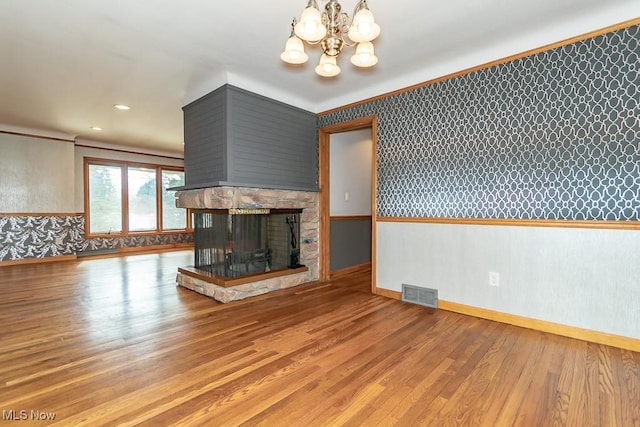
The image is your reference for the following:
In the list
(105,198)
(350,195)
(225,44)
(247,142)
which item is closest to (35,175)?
(105,198)

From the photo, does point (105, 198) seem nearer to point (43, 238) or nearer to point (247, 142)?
point (43, 238)

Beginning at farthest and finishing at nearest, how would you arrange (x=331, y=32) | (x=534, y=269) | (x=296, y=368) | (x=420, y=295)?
(x=420, y=295), (x=534, y=269), (x=296, y=368), (x=331, y=32)

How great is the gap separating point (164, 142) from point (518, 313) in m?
6.85

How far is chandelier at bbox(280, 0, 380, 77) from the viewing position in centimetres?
153

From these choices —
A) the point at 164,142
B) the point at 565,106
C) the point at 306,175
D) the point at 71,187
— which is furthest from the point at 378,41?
the point at 71,187

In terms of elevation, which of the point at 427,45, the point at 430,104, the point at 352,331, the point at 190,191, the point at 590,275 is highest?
the point at 427,45

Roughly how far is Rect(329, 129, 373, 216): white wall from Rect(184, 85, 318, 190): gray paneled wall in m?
0.47

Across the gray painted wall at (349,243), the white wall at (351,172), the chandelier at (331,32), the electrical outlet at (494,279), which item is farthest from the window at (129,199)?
the electrical outlet at (494,279)

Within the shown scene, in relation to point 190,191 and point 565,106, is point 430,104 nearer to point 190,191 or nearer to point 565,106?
point 565,106

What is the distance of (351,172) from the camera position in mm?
4875

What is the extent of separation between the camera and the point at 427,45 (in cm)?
266

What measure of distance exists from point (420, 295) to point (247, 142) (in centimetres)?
256

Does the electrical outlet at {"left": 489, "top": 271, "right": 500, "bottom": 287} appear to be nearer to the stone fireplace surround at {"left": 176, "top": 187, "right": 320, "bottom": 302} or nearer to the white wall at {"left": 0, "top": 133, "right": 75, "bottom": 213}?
the stone fireplace surround at {"left": 176, "top": 187, "right": 320, "bottom": 302}

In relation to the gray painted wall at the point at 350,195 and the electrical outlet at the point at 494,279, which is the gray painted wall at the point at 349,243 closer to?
the gray painted wall at the point at 350,195
